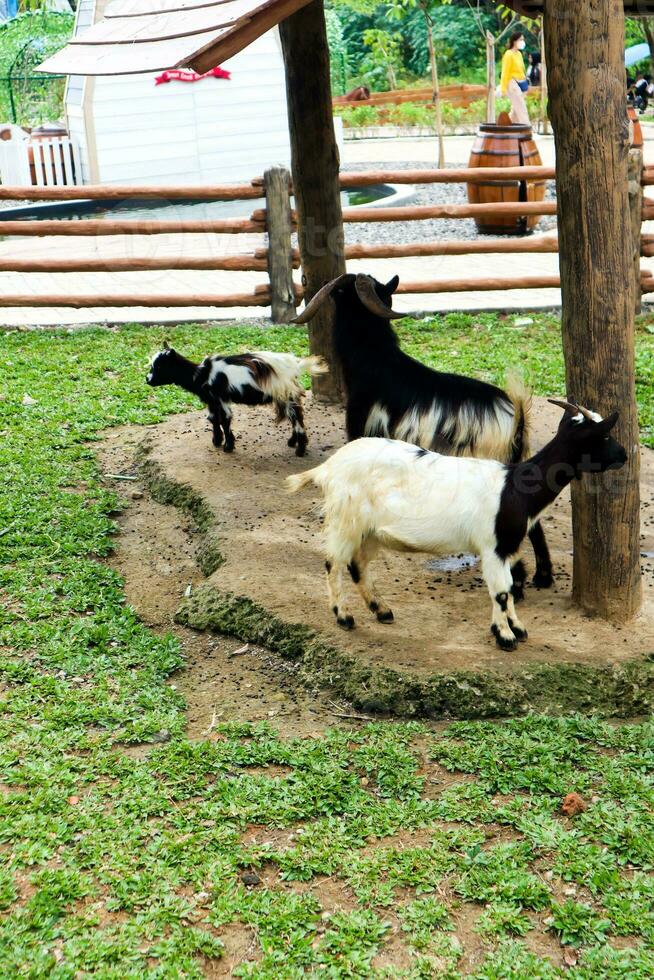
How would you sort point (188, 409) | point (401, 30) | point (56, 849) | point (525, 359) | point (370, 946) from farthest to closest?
point (401, 30) < point (525, 359) < point (188, 409) < point (56, 849) < point (370, 946)

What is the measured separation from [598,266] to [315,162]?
3.75 meters

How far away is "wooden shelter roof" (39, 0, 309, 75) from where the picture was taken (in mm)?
4520

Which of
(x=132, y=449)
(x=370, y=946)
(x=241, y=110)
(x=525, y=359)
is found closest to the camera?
(x=370, y=946)

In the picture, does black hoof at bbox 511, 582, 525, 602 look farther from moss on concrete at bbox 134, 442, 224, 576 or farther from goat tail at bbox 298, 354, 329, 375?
goat tail at bbox 298, 354, 329, 375

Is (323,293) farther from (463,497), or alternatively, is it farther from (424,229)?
(424,229)

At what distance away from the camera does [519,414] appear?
534cm

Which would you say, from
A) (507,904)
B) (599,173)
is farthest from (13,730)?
(599,173)

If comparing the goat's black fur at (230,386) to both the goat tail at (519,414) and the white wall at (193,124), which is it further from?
the white wall at (193,124)

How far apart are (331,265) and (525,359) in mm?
2308

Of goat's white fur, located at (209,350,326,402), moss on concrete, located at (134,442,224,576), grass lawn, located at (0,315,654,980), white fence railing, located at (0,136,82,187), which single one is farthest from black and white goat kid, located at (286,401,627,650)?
white fence railing, located at (0,136,82,187)

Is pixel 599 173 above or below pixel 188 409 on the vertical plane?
above

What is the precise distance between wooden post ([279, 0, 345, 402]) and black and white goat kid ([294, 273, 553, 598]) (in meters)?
1.39

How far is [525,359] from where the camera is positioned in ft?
30.8

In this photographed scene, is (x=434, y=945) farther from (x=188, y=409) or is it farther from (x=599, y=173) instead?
(x=188, y=409)
